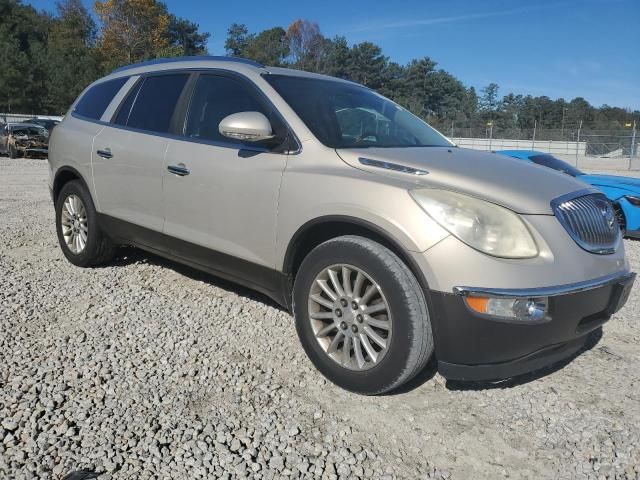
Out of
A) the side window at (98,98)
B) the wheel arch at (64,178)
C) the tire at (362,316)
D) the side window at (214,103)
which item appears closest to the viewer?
the tire at (362,316)

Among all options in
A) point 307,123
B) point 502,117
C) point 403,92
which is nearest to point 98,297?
point 307,123

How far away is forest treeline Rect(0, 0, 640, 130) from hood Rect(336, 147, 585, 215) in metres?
44.0

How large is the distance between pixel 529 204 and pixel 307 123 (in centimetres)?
140

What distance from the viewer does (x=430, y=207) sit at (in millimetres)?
2672

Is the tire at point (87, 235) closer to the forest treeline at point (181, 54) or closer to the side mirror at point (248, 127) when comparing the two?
the side mirror at point (248, 127)

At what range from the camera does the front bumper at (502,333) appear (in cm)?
254

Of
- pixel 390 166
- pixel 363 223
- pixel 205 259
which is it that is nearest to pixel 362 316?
pixel 363 223

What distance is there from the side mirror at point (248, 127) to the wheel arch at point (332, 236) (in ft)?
1.96

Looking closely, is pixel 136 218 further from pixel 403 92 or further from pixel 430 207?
pixel 403 92

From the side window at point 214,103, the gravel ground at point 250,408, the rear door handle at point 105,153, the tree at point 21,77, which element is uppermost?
the tree at point 21,77

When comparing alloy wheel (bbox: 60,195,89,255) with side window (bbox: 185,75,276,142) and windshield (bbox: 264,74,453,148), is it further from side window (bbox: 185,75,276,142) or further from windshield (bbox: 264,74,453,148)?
windshield (bbox: 264,74,453,148)

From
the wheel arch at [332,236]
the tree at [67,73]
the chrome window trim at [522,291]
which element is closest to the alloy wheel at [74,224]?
the wheel arch at [332,236]

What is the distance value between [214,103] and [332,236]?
1.44 m

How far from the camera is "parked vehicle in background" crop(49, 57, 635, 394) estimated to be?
102 inches
